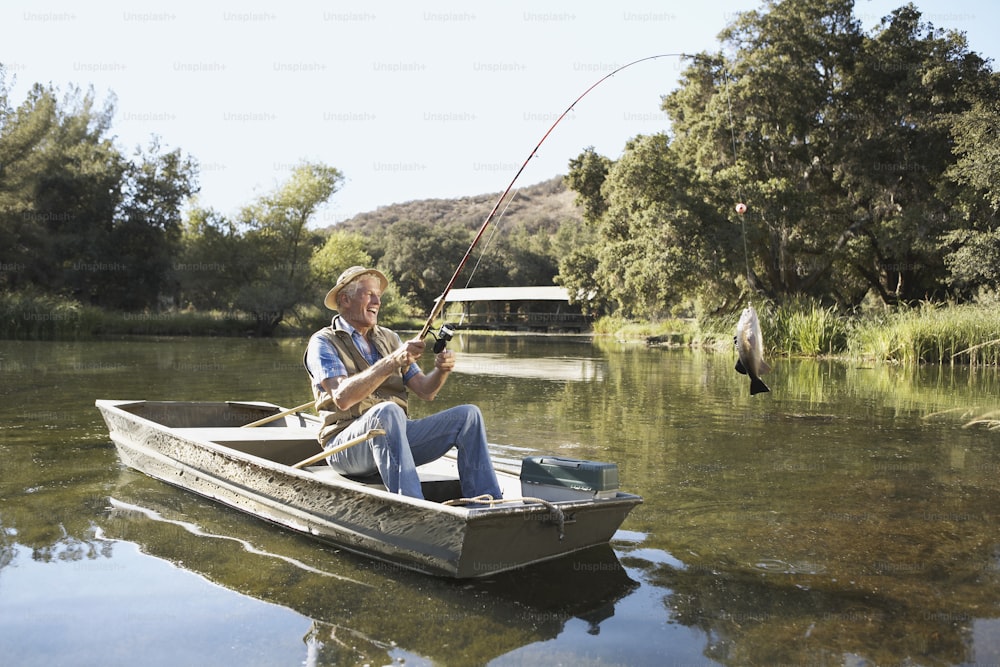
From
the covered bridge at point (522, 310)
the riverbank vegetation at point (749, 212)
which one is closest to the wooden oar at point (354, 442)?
the riverbank vegetation at point (749, 212)

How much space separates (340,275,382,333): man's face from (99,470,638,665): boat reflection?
1323 mm

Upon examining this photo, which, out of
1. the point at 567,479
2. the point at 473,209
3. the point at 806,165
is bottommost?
the point at 567,479

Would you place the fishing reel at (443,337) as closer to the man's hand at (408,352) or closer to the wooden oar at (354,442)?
the man's hand at (408,352)

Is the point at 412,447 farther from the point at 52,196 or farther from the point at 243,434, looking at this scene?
the point at 52,196

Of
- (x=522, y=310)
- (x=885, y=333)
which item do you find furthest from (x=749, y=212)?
(x=522, y=310)

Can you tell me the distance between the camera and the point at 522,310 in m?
62.1

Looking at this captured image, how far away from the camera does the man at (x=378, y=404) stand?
455 cm

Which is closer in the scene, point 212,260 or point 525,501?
point 525,501

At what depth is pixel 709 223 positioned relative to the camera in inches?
1053

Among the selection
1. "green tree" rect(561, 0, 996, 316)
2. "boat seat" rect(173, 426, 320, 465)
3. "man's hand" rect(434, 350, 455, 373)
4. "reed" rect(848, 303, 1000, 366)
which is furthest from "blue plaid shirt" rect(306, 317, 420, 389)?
"green tree" rect(561, 0, 996, 316)

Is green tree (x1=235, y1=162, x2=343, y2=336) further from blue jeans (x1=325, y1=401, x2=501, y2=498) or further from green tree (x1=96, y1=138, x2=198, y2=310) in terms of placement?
blue jeans (x1=325, y1=401, x2=501, y2=498)

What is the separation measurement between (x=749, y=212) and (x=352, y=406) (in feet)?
77.1

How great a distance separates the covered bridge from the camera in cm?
5597

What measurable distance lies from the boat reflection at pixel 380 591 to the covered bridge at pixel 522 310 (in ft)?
158
